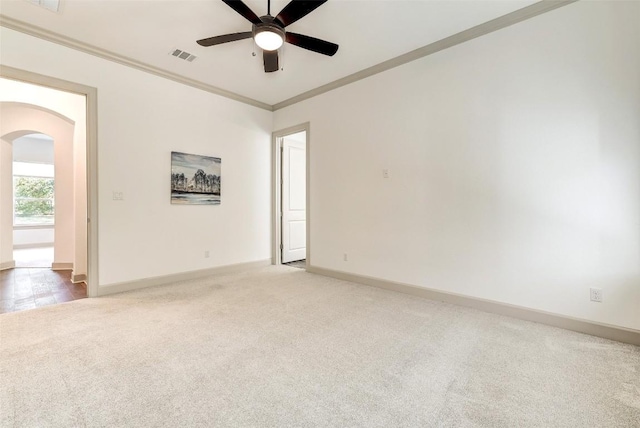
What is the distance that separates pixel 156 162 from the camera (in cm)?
387

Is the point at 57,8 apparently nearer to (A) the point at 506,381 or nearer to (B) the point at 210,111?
(B) the point at 210,111

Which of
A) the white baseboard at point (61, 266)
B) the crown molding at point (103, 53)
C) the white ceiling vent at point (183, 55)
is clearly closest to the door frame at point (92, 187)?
the crown molding at point (103, 53)

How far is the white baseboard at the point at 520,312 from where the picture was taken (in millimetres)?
2283

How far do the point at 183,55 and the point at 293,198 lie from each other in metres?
2.97

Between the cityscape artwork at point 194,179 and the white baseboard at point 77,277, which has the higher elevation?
the cityscape artwork at point 194,179

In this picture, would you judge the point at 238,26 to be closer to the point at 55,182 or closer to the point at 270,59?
the point at 270,59

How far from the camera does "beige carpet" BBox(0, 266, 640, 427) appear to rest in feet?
4.75

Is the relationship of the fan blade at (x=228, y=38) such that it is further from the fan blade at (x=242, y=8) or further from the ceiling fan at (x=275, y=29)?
the fan blade at (x=242, y=8)

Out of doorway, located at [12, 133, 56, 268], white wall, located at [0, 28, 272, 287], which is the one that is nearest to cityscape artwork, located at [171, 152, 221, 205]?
white wall, located at [0, 28, 272, 287]

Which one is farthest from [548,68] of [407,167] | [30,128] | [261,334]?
[30,128]

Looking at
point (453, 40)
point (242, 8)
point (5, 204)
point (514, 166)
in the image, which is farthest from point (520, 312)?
point (5, 204)

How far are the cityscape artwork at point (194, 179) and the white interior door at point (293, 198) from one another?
1359 mm

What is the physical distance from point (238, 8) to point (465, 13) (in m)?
2.18

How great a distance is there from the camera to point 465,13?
2.74m
